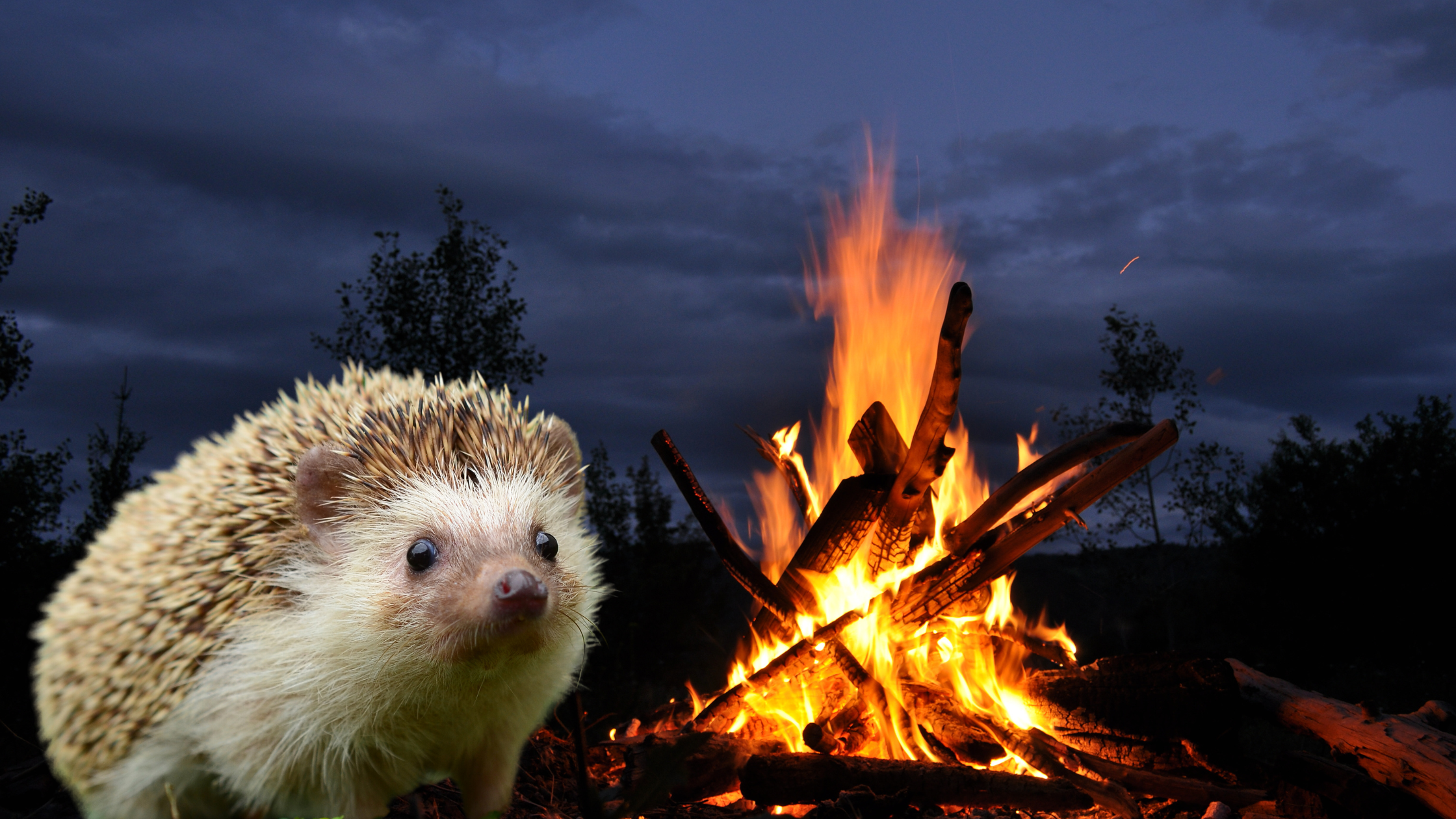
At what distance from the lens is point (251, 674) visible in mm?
3385

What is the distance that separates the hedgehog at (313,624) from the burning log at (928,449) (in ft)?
7.39

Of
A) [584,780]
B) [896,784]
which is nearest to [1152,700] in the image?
[896,784]

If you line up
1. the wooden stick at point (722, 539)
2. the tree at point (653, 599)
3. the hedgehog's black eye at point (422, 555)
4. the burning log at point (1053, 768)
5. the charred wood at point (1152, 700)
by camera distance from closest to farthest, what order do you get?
the hedgehog's black eye at point (422, 555) → the burning log at point (1053, 768) → the charred wood at point (1152, 700) → the wooden stick at point (722, 539) → the tree at point (653, 599)

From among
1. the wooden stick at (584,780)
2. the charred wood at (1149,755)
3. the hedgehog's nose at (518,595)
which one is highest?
the hedgehog's nose at (518,595)

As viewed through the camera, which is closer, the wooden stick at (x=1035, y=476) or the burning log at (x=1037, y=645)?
the wooden stick at (x=1035, y=476)

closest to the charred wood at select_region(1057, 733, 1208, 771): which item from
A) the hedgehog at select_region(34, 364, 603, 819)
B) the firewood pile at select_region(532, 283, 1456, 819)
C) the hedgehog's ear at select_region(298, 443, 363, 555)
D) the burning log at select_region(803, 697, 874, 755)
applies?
the firewood pile at select_region(532, 283, 1456, 819)

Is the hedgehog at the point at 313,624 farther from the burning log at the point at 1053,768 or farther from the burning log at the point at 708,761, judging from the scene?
the burning log at the point at 1053,768

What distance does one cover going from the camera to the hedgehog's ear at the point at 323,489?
11.8 ft

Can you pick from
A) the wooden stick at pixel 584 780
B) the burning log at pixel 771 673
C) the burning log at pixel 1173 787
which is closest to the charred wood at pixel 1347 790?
the burning log at pixel 1173 787

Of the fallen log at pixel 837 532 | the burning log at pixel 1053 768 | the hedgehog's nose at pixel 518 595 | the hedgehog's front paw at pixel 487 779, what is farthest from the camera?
the fallen log at pixel 837 532

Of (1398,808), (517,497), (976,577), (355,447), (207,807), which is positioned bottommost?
(1398,808)

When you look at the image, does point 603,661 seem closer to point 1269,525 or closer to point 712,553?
point 712,553

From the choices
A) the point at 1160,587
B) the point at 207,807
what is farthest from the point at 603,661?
the point at 1160,587

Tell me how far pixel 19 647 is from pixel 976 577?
10.3 meters
